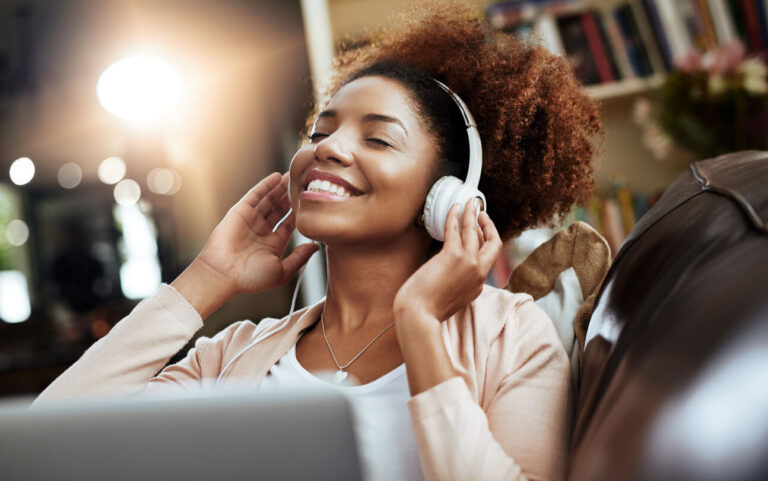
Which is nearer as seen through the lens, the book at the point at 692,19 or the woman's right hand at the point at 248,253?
the woman's right hand at the point at 248,253

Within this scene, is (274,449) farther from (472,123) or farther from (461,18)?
(461,18)

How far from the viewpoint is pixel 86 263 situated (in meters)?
3.41

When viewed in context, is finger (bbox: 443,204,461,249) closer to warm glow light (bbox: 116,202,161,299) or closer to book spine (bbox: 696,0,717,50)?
book spine (bbox: 696,0,717,50)

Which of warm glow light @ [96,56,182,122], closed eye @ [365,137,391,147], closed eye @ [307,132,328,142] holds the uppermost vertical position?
warm glow light @ [96,56,182,122]

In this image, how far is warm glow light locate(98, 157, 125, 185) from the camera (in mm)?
3514

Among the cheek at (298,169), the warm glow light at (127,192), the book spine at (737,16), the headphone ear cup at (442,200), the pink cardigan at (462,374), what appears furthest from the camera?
the warm glow light at (127,192)

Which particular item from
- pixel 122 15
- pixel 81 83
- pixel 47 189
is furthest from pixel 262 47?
pixel 47 189

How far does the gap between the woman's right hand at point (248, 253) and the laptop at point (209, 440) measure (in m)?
0.61

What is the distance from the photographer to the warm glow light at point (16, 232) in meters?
3.58

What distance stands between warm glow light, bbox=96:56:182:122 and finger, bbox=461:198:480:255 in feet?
8.06

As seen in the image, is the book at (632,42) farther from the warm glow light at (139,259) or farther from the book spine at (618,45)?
the warm glow light at (139,259)

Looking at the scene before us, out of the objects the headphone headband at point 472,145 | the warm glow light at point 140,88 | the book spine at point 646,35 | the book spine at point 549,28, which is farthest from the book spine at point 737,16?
the warm glow light at point 140,88

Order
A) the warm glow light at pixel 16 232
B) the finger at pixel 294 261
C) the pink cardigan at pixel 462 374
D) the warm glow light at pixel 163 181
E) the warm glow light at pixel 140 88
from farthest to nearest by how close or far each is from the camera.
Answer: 1. the warm glow light at pixel 16 232
2. the warm glow light at pixel 163 181
3. the warm glow light at pixel 140 88
4. the finger at pixel 294 261
5. the pink cardigan at pixel 462 374

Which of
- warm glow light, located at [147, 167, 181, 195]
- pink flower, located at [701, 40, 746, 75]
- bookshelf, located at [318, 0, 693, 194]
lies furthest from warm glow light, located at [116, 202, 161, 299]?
pink flower, located at [701, 40, 746, 75]
